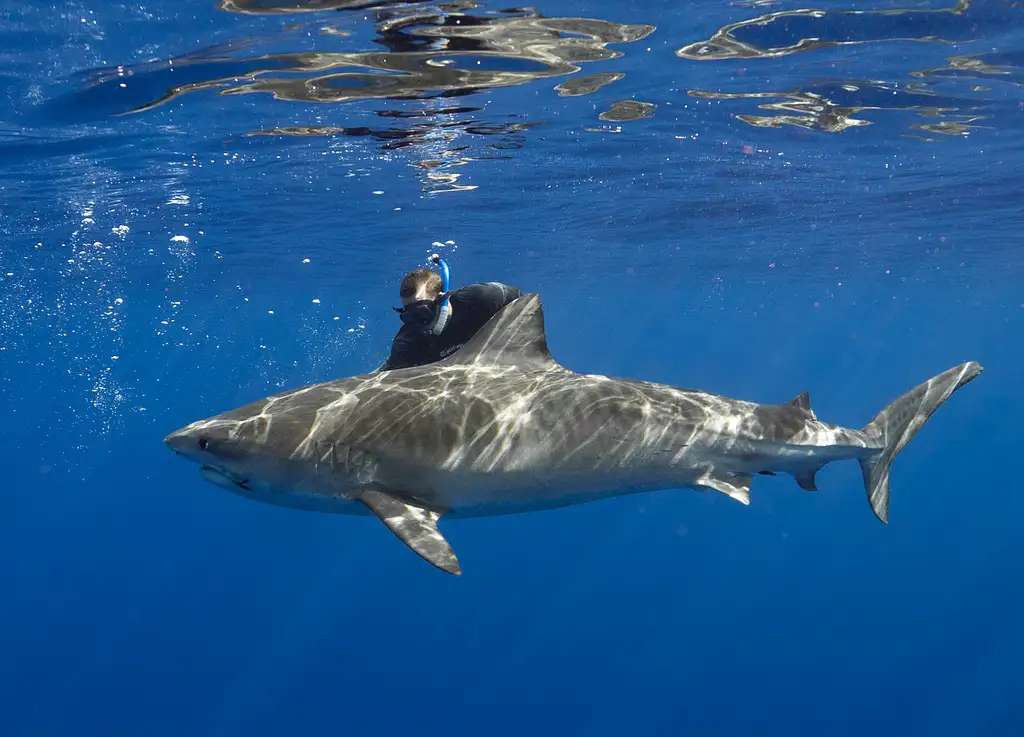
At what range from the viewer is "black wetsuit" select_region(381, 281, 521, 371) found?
7.78 m

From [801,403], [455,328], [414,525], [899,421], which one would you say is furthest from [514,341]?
[899,421]

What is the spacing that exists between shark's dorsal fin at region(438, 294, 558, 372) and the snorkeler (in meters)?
0.54

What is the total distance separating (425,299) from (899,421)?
4840 mm

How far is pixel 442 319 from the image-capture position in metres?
7.48

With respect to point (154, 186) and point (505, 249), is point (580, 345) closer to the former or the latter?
point (505, 249)

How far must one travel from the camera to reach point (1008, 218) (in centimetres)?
2409

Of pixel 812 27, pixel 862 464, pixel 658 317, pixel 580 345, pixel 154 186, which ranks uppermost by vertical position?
pixel 812 27

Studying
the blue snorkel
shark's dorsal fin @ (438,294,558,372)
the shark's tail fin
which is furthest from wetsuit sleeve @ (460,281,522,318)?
the shark's tail fin

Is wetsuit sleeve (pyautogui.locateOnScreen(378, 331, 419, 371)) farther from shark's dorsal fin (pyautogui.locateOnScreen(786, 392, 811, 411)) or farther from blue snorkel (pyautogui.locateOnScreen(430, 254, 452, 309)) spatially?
shark's dorsal fin (pyautogui.locateOnScreen(786, 392, 811, 411))

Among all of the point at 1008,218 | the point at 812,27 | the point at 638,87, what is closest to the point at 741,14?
the point at 812,27

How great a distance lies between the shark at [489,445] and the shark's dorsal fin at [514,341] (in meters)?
0.39

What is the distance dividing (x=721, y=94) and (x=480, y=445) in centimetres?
1018

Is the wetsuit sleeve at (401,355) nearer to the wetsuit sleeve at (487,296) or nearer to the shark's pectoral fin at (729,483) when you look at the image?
the wetsuit sleeve at (487,296)

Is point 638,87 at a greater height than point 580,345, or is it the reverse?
point 638,87
